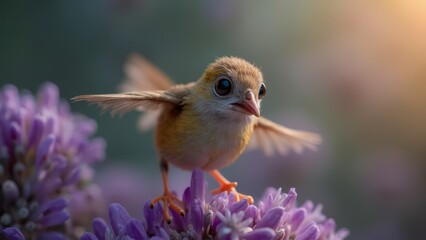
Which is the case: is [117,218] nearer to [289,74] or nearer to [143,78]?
[143,78]

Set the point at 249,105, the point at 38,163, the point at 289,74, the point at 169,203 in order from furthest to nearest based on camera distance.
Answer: the point at 289,74, the point at 38,163, the point at 169,203, the point at 249,105

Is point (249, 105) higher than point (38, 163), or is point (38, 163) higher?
point (249, 105)

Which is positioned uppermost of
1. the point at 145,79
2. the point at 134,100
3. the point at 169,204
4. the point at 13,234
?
the point at 145,79

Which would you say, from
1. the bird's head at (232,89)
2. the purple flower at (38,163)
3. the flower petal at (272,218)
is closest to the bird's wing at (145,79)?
the purple flower at (38,163)

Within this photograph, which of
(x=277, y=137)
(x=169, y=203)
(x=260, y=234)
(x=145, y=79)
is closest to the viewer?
(x=260, y=234)

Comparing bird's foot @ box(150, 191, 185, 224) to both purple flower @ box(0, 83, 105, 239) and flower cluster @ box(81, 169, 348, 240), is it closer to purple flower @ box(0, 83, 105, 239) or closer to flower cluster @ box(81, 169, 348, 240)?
flower cluster @ box(81, 169, 348, 240)

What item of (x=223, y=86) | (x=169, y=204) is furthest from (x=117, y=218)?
(x=223, y=86)
